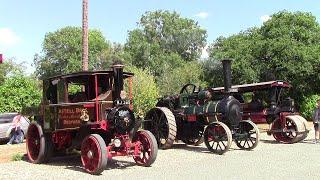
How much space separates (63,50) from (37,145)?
5459 cm

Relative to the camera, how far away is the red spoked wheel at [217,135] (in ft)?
45.6

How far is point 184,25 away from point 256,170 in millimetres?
57608

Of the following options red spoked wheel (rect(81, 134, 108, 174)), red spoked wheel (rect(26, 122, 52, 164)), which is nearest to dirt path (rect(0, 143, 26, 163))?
red spoked wheel (rect(26, 122, 52, 164))

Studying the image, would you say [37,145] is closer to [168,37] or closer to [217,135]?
[217,135]

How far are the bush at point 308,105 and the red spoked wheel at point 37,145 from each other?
73.8ft

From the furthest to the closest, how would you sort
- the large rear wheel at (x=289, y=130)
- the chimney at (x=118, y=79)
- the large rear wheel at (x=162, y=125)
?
the large rear wheel at (x=289, y=130) < the large rear wheel at (x=162, y=125) < the chimney at (x=118, y=79)

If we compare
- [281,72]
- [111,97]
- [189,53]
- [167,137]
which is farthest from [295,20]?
[189,53]

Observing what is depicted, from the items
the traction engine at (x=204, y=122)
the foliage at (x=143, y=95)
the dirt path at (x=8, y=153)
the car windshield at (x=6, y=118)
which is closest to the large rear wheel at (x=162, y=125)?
the traction engine at (x=204, y=122)

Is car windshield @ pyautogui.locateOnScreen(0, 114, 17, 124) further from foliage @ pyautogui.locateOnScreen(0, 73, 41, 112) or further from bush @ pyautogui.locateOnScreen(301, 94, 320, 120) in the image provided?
bush @ pyautogui.locateOnScreen(301, 94, 320, 120)

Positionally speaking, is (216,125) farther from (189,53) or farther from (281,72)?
(189,53)

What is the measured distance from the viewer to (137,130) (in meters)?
11.7

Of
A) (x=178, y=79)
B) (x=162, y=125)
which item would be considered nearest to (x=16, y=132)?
(x=162, y=125)

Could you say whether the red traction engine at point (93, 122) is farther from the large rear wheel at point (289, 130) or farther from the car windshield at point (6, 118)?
the car windshield at point (6, 118)

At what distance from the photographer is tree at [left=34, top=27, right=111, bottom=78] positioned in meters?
65.1
